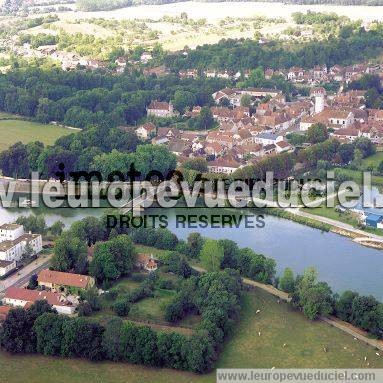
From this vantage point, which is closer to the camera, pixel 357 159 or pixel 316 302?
pixel 316 302

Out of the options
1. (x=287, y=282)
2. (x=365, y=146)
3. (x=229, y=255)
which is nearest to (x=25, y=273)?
(x=229, y=255)

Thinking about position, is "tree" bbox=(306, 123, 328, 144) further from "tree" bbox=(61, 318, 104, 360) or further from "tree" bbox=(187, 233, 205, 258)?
"tree" bbox=(61, 318, 104, 360)

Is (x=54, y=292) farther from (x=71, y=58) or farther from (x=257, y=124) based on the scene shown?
(x=71, y=58)

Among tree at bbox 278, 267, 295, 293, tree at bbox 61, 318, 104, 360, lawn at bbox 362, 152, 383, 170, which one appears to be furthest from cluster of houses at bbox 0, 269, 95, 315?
lawn at bbox 362, 152, 383, 170

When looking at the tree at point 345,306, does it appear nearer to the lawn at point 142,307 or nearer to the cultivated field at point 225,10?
the lawn at point 142,307

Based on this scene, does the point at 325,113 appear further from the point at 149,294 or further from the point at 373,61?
the point at 149,294

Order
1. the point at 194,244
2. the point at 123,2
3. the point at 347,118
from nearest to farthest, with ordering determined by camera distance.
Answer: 1. the point at 194,244
2. the point at 347,118
3. the point at 123,2
